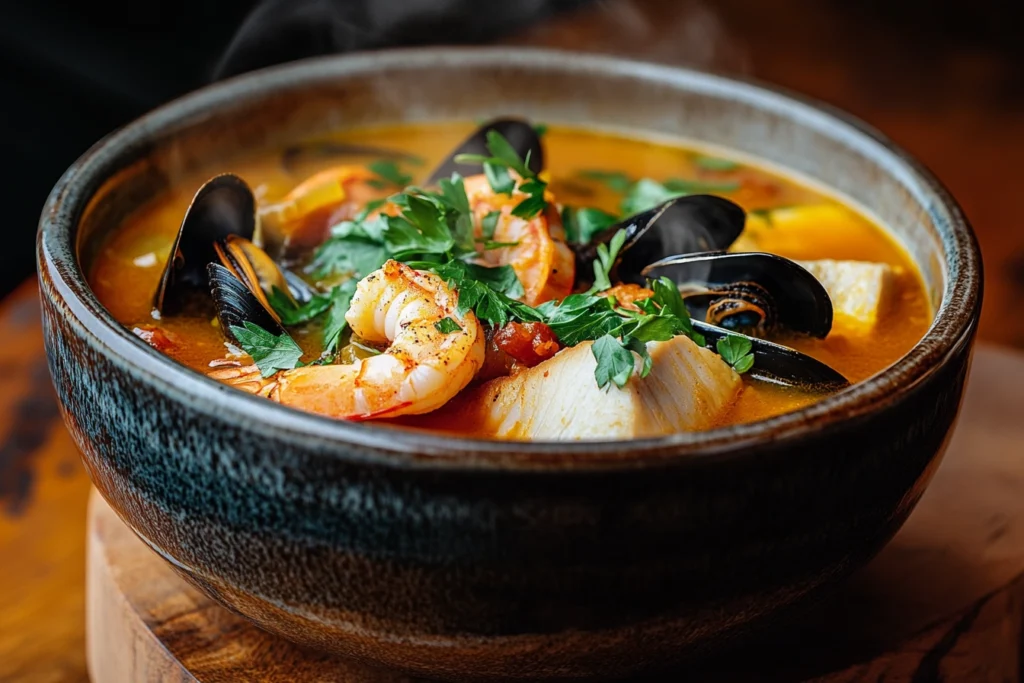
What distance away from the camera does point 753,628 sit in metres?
1.36

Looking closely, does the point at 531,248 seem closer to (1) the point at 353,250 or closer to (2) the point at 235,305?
(1) the point at 353,250

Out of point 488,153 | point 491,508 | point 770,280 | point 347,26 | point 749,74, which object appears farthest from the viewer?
point 749,74

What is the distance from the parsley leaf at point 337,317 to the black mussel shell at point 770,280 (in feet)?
1.57

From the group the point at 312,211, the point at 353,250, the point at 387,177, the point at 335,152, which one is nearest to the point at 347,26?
the point at 335,152

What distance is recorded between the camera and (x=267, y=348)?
5.20 feet

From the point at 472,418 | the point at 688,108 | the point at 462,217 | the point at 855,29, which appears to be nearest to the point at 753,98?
the point at 688,108

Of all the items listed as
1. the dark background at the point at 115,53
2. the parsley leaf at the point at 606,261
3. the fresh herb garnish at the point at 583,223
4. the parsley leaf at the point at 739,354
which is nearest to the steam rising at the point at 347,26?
the dark background at the point at 115,53

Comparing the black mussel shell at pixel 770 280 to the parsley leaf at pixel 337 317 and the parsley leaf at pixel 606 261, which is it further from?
the parsley leaf at pixel 337 317

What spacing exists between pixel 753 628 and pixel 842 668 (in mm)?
293

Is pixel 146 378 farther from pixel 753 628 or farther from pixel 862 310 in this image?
pixel 862 310

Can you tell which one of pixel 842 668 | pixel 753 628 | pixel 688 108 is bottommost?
pixel 842 668

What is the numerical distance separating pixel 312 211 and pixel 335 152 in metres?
0.46

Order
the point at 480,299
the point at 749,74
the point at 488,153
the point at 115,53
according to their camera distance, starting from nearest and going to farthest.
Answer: the point at 480,299
the point at 488,153
the point at 115,53
the point at 749,74

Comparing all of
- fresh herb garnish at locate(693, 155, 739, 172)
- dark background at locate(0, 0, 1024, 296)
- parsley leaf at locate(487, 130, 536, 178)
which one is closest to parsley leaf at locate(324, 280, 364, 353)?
Result: parsley leaf at locate(487, 130, 536, 178)
